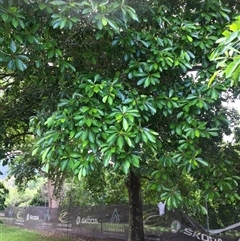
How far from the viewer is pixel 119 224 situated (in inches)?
377

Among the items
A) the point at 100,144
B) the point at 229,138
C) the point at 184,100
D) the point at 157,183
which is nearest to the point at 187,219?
the point at 229,138

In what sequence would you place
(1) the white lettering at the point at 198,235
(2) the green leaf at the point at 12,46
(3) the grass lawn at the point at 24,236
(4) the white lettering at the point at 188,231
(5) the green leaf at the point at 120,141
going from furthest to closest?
(3) the grass lawn at the point at 24,236 → (4) the white lettering at the point at 188,231 → (1) the white lettering at the point at 198,235 → (2) the green leaf at the point at 12,46 → (5) the green leaf at the point at 120,141

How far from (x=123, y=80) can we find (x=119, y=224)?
679 centimetres

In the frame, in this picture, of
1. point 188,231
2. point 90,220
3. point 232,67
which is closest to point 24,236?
point 90,220

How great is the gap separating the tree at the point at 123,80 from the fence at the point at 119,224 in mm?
4113

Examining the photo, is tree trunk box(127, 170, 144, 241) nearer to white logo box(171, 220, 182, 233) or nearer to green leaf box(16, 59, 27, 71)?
white logo box(171, 220, 182, 233)

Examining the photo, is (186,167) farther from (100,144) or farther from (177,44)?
(177,44)

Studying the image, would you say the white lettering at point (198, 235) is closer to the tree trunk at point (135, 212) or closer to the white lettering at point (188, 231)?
the white lettering at point (188, 231)

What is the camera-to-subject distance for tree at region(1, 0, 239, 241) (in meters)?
3.10

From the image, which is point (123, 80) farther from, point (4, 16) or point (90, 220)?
point (90, 220)

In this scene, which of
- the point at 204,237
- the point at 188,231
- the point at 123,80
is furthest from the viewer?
the point at 188,231

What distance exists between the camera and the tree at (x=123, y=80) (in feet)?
10.2

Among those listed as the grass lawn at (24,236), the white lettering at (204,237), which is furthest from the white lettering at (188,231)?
the grass lawn at (24,236)

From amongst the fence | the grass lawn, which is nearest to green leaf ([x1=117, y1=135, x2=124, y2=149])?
the fence
